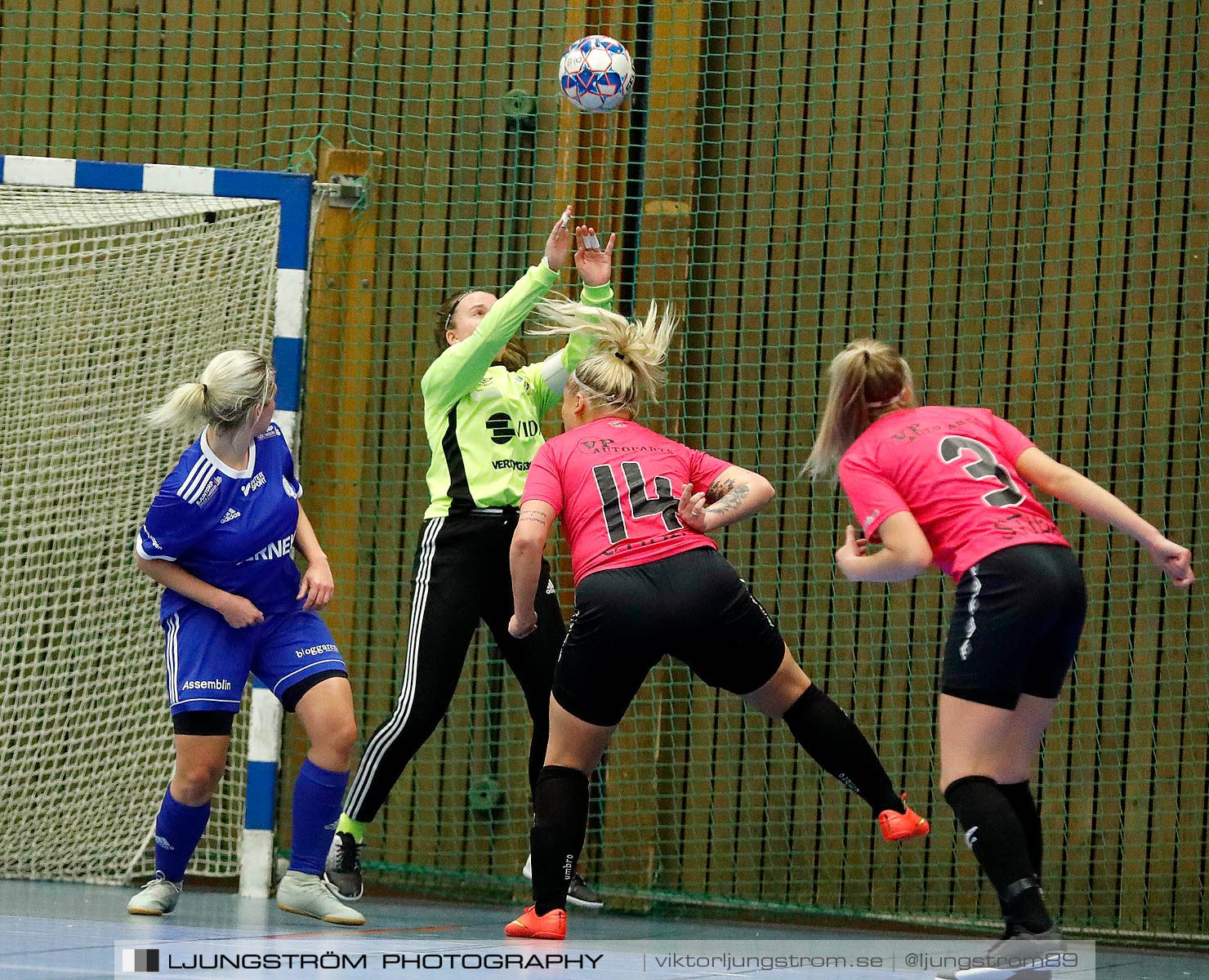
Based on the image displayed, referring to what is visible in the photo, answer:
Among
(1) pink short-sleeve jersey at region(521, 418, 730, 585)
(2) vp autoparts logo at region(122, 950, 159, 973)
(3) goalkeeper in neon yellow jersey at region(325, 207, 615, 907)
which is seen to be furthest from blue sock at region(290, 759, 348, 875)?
(1) pink short-sleeve jersey at region(521, 418, 730, 585)

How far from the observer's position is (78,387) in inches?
246

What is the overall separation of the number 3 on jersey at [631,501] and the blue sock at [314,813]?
132cm

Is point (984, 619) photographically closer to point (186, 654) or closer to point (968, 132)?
point (186, 654)

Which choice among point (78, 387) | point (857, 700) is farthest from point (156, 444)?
point (857, 700)

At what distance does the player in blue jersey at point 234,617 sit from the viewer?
4.63m

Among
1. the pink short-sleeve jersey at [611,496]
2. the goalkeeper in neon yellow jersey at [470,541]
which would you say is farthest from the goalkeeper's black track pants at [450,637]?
the pink short-sleeve jersey at [611,496]

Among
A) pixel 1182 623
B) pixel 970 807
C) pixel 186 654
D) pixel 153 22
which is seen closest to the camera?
pixel 970 807

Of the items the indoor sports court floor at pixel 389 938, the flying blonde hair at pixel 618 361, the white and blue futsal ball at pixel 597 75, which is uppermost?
the white and blue futsal ball at pixel 597 75

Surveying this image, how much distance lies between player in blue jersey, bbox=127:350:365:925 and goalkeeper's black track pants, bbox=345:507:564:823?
24cm

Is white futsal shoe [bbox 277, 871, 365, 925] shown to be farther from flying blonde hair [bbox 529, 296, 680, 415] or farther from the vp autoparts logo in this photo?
flying blonde hair [bbox 529, 296, 680, 415]

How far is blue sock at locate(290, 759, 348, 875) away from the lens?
15.7ft

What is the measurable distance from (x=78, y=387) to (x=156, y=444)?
43 cm

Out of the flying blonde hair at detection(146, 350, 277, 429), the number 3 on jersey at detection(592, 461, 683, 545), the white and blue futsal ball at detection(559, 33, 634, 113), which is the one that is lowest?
the number 3 on jersey at detection(592, 461, 683, 545)

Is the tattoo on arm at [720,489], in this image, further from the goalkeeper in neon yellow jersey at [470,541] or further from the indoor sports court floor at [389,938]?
the indoor sports court floor at [389,938]
